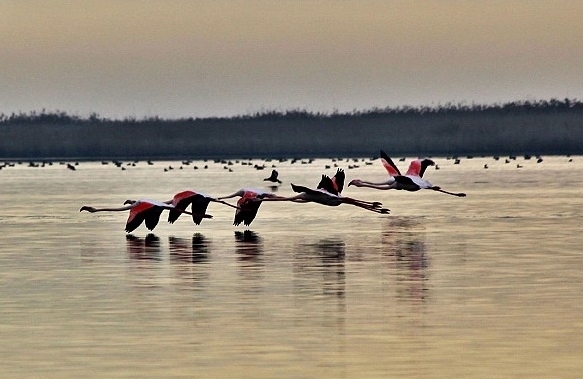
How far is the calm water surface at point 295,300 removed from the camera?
11859mm

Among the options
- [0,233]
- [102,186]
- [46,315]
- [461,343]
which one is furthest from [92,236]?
[102,186]

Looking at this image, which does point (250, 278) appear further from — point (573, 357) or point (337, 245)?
point (573, 357)

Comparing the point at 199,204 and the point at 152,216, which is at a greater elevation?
the point at 199,204

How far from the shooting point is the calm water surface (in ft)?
38.9

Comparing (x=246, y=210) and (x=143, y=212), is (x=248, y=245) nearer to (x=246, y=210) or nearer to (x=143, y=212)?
(x=143, y=212)

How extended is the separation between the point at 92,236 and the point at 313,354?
1467 centimetres

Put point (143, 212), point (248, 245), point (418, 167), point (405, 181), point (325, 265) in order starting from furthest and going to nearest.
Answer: point (418, 167) < point (405, 181) < point (143, 212) < point (248, 245) < point (325, 265)

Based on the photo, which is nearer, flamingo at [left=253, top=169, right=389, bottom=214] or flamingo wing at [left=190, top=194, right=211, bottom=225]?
flamingo at [left=253, top=169, right=389, bottom=214]

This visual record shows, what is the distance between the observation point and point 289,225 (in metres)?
29.2

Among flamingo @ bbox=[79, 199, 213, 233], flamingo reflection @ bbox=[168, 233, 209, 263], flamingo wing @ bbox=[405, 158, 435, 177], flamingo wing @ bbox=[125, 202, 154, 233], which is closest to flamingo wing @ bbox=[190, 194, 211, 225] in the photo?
flamingo @ bbox=[79, 199, 213, 233]

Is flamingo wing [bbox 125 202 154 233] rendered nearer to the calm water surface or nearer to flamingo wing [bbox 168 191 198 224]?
the calm water surface

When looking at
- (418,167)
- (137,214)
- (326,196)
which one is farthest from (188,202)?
(418,167)

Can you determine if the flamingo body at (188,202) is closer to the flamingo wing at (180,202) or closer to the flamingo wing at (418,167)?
the flamingo wing at (180,202)

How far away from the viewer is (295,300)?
15.8 meters
